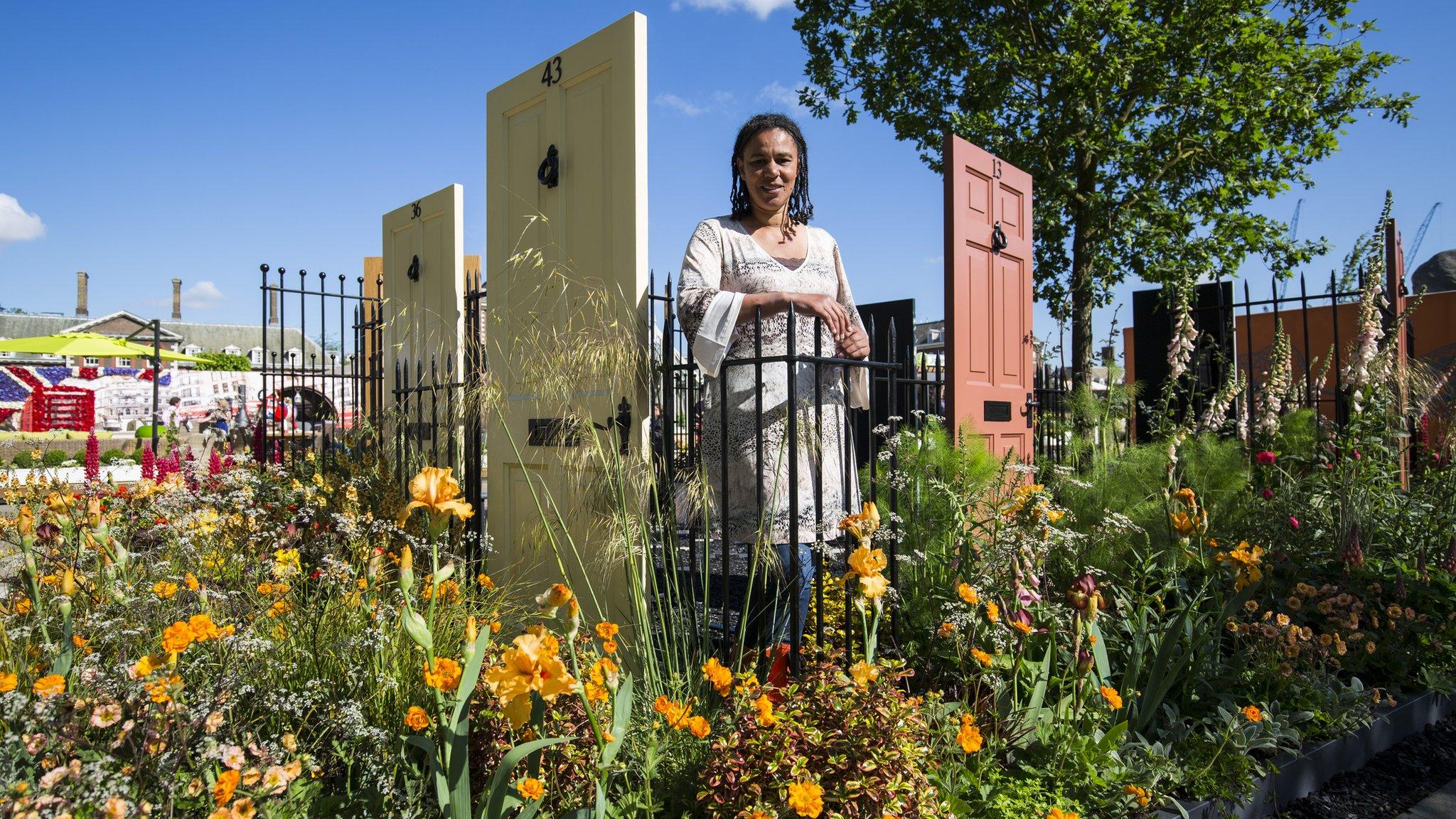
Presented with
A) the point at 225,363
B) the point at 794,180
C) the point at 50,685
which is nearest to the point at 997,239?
the point at 794,180

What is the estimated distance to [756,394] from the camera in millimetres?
2328

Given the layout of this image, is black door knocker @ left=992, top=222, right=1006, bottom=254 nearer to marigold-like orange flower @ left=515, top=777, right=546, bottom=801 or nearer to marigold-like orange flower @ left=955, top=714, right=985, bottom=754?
marigold-like orange flower @ left=955, top=714, right=985, bottom=754

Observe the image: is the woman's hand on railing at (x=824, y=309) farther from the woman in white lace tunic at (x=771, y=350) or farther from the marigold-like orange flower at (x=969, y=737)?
the marigold-like orange flower at (x=969, y=737)

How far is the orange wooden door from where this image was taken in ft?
15.0

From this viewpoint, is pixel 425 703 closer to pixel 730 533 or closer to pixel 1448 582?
pixel 730 533

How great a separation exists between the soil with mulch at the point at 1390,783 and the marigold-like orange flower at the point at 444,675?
214 centimetres

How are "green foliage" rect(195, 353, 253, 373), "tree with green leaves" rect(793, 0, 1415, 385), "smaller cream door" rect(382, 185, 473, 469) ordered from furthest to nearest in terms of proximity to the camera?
1. "green foliage" rect(195, 353, 253, 373)
2. "tree with green leaves" rect(793, 0, 1415, 385)
3. "smaller cream door" rect(382, 185, 473, 469)

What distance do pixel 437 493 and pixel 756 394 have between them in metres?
1.07

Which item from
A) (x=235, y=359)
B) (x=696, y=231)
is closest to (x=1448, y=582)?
(x=696, y=231)

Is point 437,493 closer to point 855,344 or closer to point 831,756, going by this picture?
point 831,756

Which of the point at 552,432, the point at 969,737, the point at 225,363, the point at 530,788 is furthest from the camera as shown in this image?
the point at 225,363

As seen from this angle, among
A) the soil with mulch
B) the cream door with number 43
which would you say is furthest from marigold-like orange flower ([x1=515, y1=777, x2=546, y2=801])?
the soil with mulch

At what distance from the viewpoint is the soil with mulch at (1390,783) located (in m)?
2.23

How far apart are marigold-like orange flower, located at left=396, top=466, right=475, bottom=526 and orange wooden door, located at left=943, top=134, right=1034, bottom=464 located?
3063mm
